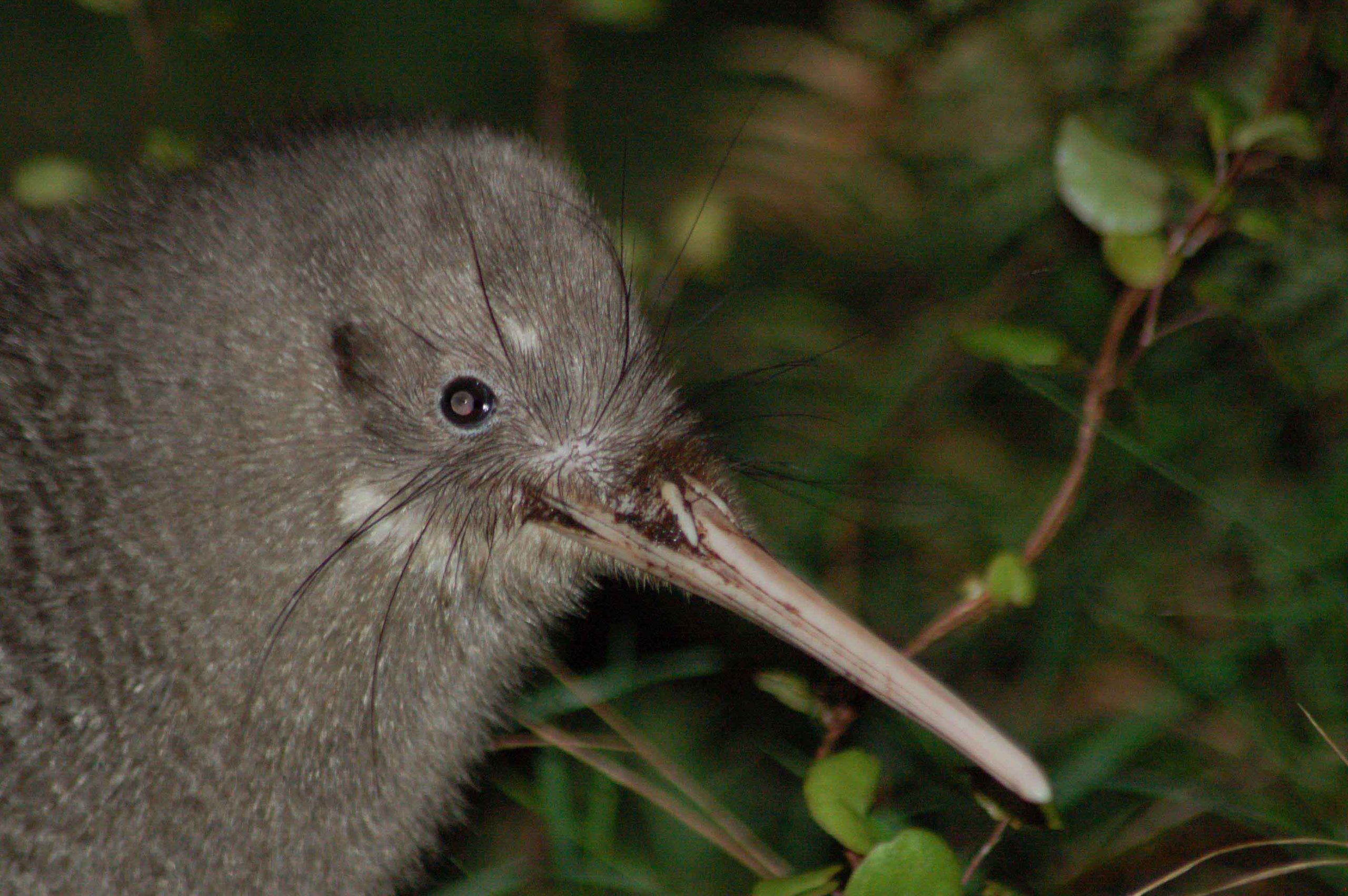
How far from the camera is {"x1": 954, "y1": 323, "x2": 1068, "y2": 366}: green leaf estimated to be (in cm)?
195

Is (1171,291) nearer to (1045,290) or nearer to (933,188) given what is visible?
(1045,290)

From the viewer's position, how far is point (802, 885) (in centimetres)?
161

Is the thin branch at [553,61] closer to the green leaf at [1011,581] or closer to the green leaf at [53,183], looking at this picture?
the green leaf at [53,183]

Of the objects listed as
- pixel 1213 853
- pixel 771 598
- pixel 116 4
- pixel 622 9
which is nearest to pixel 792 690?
pixel 771 598

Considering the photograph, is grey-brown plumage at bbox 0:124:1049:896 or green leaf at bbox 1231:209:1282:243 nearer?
grey-brown plumage at bbox 0:124:1049:896

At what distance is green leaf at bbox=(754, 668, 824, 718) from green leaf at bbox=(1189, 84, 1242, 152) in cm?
97

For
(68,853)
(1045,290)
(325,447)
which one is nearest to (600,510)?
(325,447)

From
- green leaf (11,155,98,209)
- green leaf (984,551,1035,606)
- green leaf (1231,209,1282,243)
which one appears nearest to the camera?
green leaf (984,551,1035,606)

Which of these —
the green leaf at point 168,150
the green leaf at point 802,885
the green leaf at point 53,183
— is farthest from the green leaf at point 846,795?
the green leaf at point 53,183

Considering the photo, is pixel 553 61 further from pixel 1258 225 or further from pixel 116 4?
pixel 1258 225

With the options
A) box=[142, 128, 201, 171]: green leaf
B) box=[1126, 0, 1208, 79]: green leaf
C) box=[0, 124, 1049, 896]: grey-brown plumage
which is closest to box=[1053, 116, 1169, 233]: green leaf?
box=[0, 124, 1049, 896]: grey-brown plumage

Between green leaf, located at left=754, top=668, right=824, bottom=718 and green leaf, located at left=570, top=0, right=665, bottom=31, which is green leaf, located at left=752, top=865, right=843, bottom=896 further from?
green leaf, located at left=570, top=0, right=665, bottom=31

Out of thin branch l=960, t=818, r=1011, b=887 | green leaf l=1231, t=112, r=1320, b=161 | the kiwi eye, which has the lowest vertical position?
thin branch l=960, t=818, r=1011, b=887

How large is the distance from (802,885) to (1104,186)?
3.37 ft
